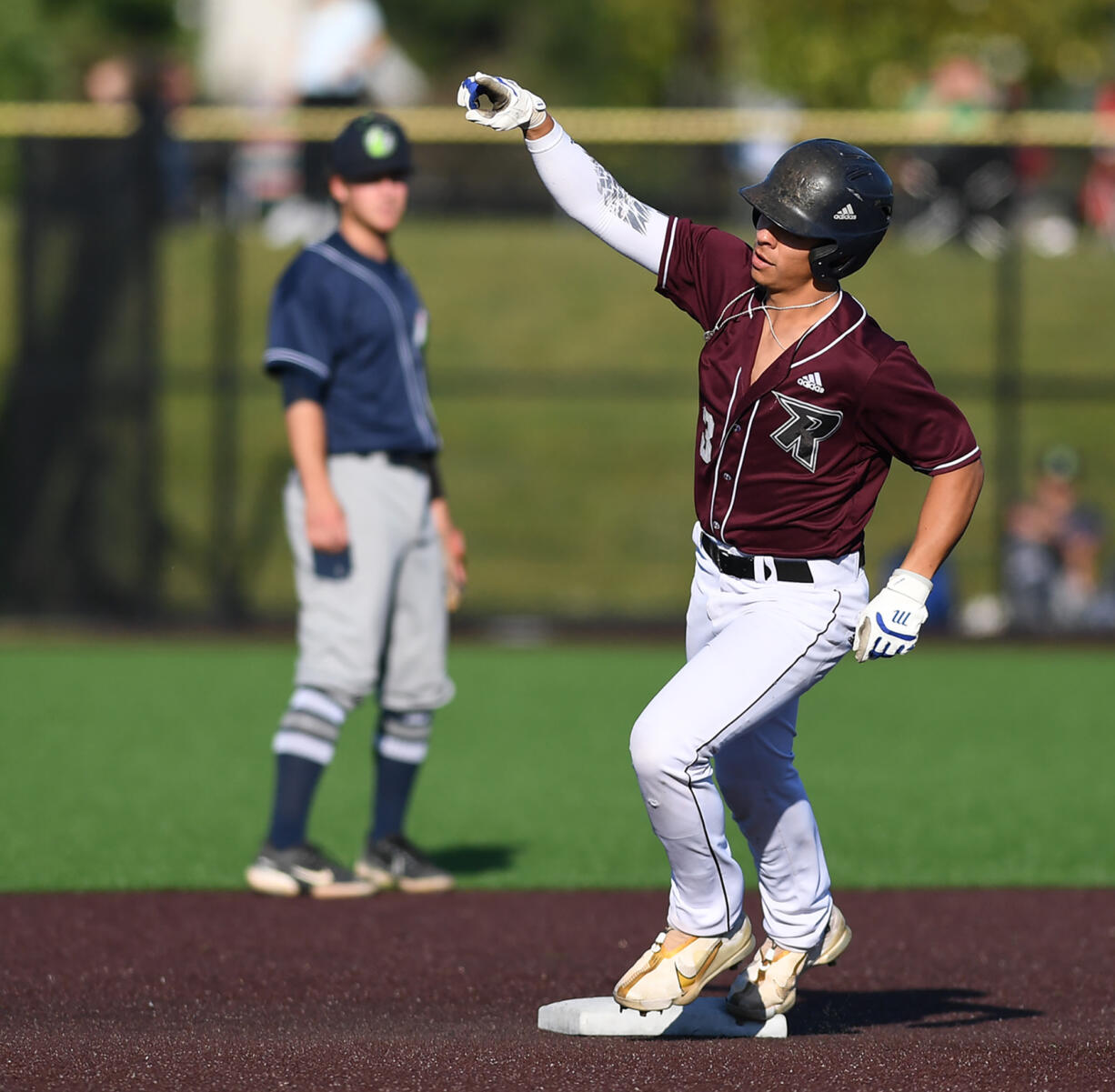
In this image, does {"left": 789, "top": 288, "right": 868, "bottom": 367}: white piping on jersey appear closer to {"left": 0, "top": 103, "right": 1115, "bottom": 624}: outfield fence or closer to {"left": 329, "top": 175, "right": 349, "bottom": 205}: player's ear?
{"left": 329, "top": 175, "right": 349, "bottom": 205}: player's ear

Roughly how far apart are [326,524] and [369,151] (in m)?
1.28

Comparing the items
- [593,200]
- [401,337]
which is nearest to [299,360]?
[401,337]

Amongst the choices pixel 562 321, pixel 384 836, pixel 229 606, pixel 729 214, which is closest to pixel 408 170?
pixel 384 836

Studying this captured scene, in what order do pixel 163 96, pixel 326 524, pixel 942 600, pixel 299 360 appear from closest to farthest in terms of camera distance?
pixel 326 524 < pixel 299 360 < pixel 942 600 < pixel 163 96

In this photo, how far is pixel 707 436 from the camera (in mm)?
4988

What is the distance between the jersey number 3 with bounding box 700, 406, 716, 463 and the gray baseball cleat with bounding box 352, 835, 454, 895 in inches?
97.4

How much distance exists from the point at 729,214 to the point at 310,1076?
13675 mm

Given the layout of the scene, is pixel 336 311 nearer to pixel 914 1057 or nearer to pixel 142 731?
pixel 914 1057

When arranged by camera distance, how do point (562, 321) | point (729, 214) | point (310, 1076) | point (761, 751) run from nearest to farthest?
point (310, 1076) < point (761, 751) < point (729, 214) < point (562, 321)

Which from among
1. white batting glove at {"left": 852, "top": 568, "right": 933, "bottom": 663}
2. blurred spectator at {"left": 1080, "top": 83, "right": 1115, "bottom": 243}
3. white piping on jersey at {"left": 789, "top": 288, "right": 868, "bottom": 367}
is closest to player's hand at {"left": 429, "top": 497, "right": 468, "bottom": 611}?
white piping on jersey at {"left": 789, "top": 288, "right": 868, "bottom": 367}

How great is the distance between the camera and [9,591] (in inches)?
601

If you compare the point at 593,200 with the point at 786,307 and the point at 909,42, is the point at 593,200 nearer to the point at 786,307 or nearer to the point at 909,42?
the point at 786,307

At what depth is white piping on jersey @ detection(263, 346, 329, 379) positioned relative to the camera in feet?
22.1

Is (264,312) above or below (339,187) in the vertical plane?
above
